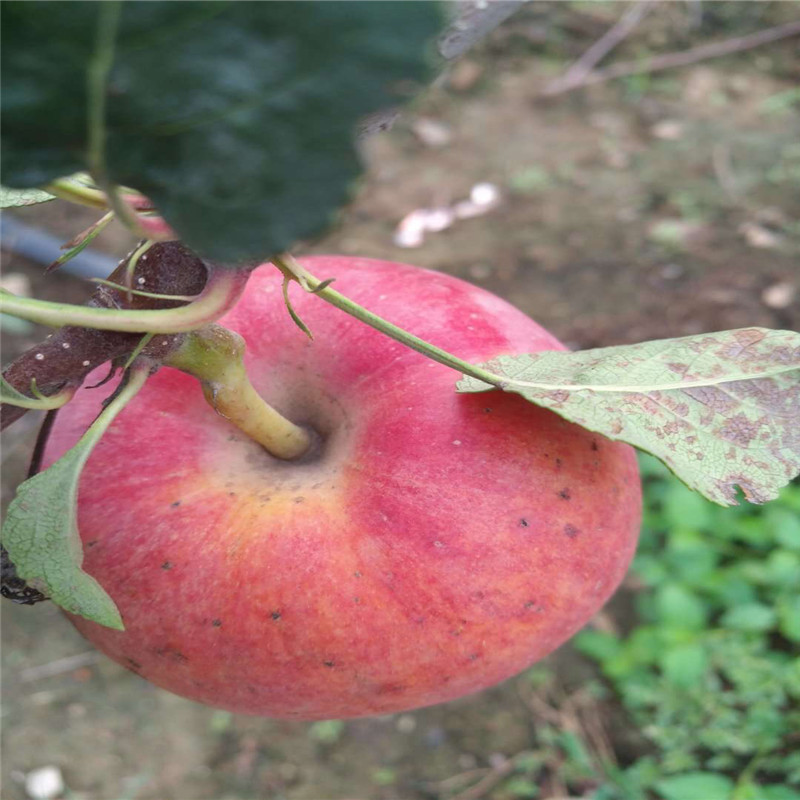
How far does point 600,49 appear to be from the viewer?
259cm

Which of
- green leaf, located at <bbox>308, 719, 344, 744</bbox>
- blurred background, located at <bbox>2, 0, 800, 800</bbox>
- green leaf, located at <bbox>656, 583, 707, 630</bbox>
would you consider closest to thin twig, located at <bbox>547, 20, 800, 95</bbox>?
blurred background, located at <bbox>2, 0, 800, 800</bbox>

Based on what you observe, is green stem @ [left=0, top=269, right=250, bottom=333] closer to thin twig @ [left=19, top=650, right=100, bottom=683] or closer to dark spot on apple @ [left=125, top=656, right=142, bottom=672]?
dark spot on apple @ [left=125, top=656, right=142, bottom=672]

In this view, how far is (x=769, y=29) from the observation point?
2561 millimetres

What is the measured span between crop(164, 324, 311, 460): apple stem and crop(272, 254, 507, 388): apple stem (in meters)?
0.08

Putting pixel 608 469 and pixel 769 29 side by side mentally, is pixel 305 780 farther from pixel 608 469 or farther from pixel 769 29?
pixel 769 29

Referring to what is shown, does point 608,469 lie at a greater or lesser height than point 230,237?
lesser

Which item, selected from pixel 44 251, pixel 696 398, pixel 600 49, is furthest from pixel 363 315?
pixel 600 49

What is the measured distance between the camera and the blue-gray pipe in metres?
2.04

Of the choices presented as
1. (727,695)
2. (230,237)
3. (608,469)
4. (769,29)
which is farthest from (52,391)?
(769,29)

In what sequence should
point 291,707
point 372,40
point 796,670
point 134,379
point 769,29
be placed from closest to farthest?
1. point 372,40
2. point 134,379
3. point 291,707
4. point 796,670
5. point 769,29

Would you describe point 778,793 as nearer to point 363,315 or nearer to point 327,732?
point 327,732

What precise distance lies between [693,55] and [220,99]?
2513 millimetres

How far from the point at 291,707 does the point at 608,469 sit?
0.90ft

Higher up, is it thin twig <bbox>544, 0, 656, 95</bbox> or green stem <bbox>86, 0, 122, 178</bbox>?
green stem <bbox>86, 0, 122, 178</bbox>
